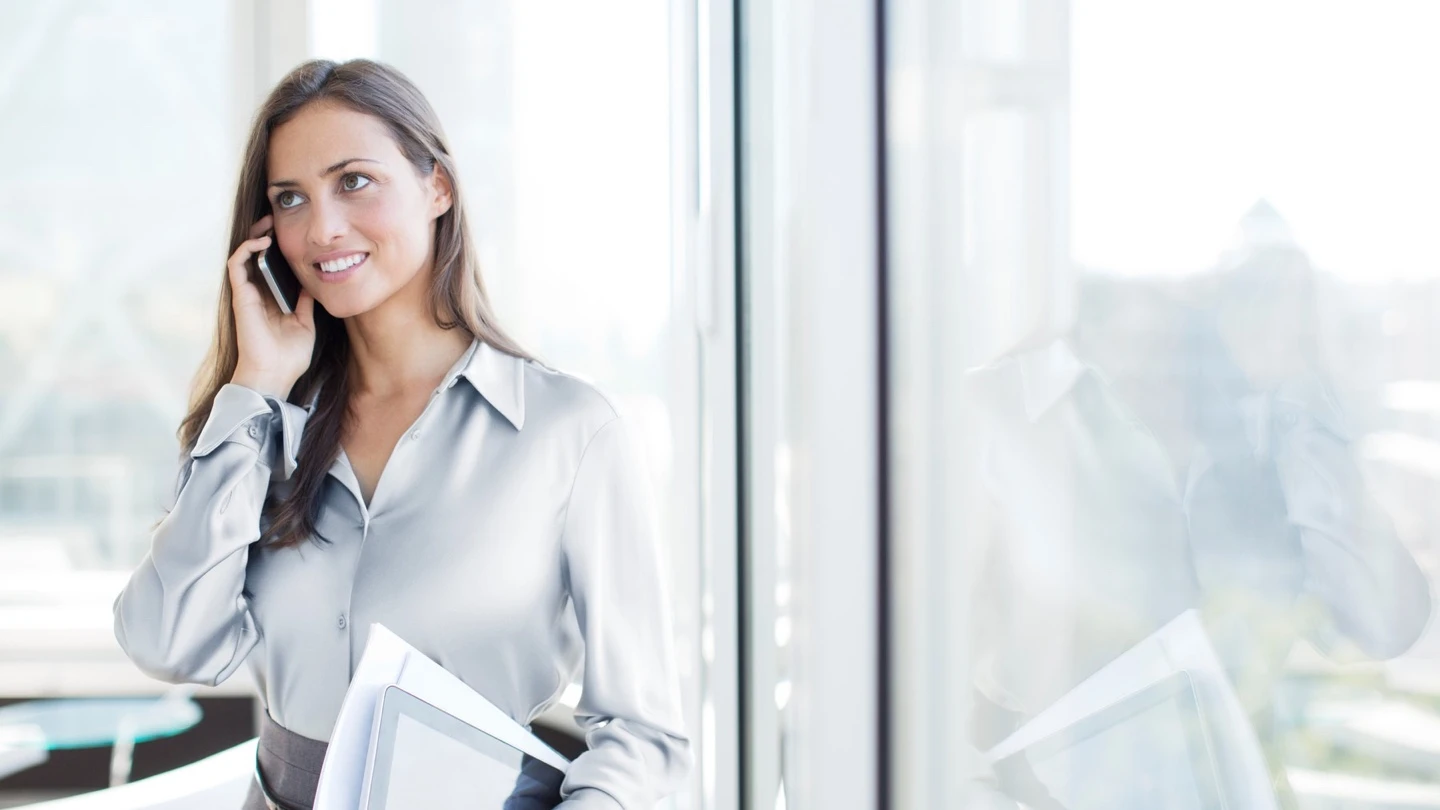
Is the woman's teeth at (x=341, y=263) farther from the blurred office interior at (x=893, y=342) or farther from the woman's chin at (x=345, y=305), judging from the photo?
the blurred office interior at (x=893, y=342)

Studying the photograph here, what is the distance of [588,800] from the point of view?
91 cm

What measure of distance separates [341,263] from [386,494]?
236 millimetres

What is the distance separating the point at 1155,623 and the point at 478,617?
2.19 feet

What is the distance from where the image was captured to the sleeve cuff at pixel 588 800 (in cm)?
90

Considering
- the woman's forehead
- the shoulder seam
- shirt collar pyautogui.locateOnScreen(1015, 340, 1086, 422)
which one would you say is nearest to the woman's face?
the woman's forehead

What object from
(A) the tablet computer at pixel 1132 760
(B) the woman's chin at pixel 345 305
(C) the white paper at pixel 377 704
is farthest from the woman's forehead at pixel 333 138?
(A) the tablet computer at pixel 1132 760

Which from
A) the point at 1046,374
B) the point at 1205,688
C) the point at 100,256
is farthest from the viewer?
the point at 100,256

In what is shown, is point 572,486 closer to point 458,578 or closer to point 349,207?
point 458,578

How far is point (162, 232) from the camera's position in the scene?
123 cm

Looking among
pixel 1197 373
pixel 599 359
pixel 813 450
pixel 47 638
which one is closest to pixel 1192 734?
pixel 1197 373

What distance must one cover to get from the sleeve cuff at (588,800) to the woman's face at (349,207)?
19.9 inches

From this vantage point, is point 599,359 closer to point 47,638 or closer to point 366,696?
point 366,696

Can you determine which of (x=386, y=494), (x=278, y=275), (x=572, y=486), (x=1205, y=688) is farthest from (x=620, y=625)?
(x=1205, y=688)

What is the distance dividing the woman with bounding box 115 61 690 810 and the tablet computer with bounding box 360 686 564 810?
55 millimetres
